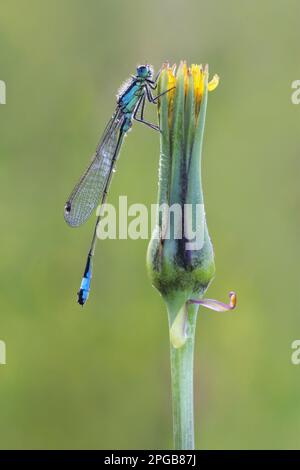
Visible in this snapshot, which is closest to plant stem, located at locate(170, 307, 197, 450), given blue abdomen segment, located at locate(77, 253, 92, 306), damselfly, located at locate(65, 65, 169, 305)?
blue abdomen segment, located at locate(77, 253, 92, 306)

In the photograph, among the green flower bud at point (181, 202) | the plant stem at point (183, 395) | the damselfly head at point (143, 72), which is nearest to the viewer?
the plant stem at point (183, 395)

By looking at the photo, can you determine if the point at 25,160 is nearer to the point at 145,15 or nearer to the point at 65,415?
the point at 145,15

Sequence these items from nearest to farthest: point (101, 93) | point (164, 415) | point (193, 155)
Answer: point (193, 155) → point (164, 415) → point (101, 93)

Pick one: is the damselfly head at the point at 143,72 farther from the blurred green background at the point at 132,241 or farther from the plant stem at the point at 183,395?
the plant stem at the point at 183,395


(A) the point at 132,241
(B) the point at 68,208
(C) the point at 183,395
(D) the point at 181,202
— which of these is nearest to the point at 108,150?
(B) the point at 68,208

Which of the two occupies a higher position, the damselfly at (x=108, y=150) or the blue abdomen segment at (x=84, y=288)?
the damselfly at (x=108, y=150)

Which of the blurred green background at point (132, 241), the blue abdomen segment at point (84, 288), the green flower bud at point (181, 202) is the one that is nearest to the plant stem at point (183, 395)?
the green flower bud at point (181, 202)

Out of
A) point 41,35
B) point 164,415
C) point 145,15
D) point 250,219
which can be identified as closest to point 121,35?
point 145,15
